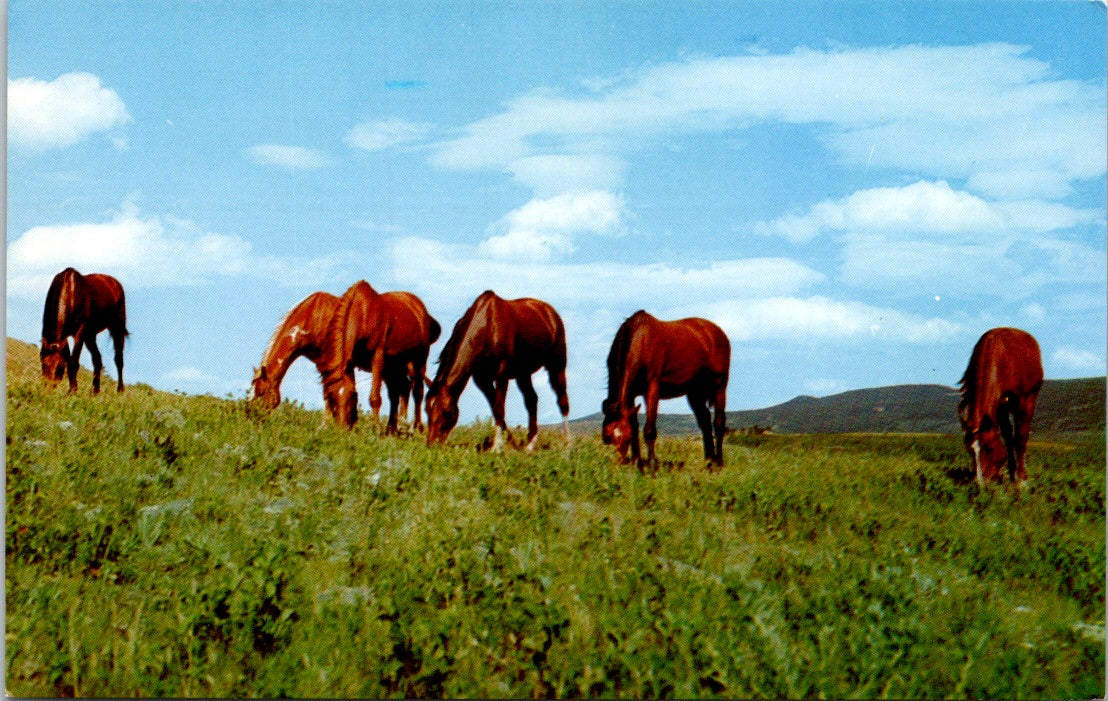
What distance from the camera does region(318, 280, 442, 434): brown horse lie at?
9172 mm

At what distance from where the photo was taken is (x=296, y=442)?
863 cm

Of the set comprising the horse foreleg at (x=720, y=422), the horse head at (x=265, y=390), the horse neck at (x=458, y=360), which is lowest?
the horse foreleg at (x=720, y=422)

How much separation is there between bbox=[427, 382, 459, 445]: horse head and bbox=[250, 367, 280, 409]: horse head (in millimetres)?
1652

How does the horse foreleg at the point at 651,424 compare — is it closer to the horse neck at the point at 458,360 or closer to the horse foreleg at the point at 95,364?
the horse neck at the point at 458,360

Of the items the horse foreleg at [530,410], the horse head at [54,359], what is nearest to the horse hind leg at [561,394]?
the horse foreleg at [530,410]

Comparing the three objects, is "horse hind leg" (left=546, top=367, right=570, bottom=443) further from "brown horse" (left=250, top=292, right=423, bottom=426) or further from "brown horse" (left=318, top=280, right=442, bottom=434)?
"brown horse" (left=250, top=292, right=423, bottom=426)

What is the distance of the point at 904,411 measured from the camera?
317 inches

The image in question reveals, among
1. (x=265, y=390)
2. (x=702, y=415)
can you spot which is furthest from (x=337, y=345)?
(x=702, y=415)

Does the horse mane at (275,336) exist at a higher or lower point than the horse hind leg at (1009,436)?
higher

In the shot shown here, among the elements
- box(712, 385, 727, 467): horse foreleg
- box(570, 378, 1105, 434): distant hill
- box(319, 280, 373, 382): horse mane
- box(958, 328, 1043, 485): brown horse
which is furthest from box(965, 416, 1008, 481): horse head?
box(319, 280, 373, 382): horse mane

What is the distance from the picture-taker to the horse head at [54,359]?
343 inches

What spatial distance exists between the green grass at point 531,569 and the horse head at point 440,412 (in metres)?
1.34

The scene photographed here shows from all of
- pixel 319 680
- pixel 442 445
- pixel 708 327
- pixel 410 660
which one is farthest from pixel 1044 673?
pixel 442 445

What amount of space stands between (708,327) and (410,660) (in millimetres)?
3842
